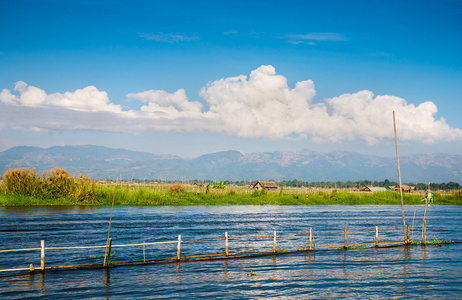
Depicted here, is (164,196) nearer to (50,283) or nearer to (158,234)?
(158,234)

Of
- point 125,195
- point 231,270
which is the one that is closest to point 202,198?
point 125,195

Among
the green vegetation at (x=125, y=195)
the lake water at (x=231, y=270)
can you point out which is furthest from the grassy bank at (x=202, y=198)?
the lake water at (x=231, y=270)

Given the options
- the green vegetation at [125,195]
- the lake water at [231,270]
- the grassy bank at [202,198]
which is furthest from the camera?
the grassy bank at [202,198]

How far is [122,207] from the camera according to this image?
78.6 m

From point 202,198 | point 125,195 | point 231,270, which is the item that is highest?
point 125,195

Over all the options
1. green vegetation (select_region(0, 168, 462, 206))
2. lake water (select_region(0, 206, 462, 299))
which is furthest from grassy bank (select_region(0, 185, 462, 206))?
lake water (select_region(0, 206, 462, 299))

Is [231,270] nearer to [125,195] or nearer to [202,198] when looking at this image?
[125,195]

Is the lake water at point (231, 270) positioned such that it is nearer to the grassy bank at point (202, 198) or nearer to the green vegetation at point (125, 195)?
the green vegetation at point (125, 195)

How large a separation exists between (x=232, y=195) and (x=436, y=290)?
81.4m

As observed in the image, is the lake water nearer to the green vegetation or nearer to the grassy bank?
the green vegetation

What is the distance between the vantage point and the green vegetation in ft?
237

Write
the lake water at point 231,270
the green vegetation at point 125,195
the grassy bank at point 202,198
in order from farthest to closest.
Answer: the grassy bank at point 202,198
the green vegetation at point 125,195
the lake water at point 231,270

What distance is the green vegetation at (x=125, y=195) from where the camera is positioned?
7231 centimetres

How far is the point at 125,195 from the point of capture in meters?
84.2
